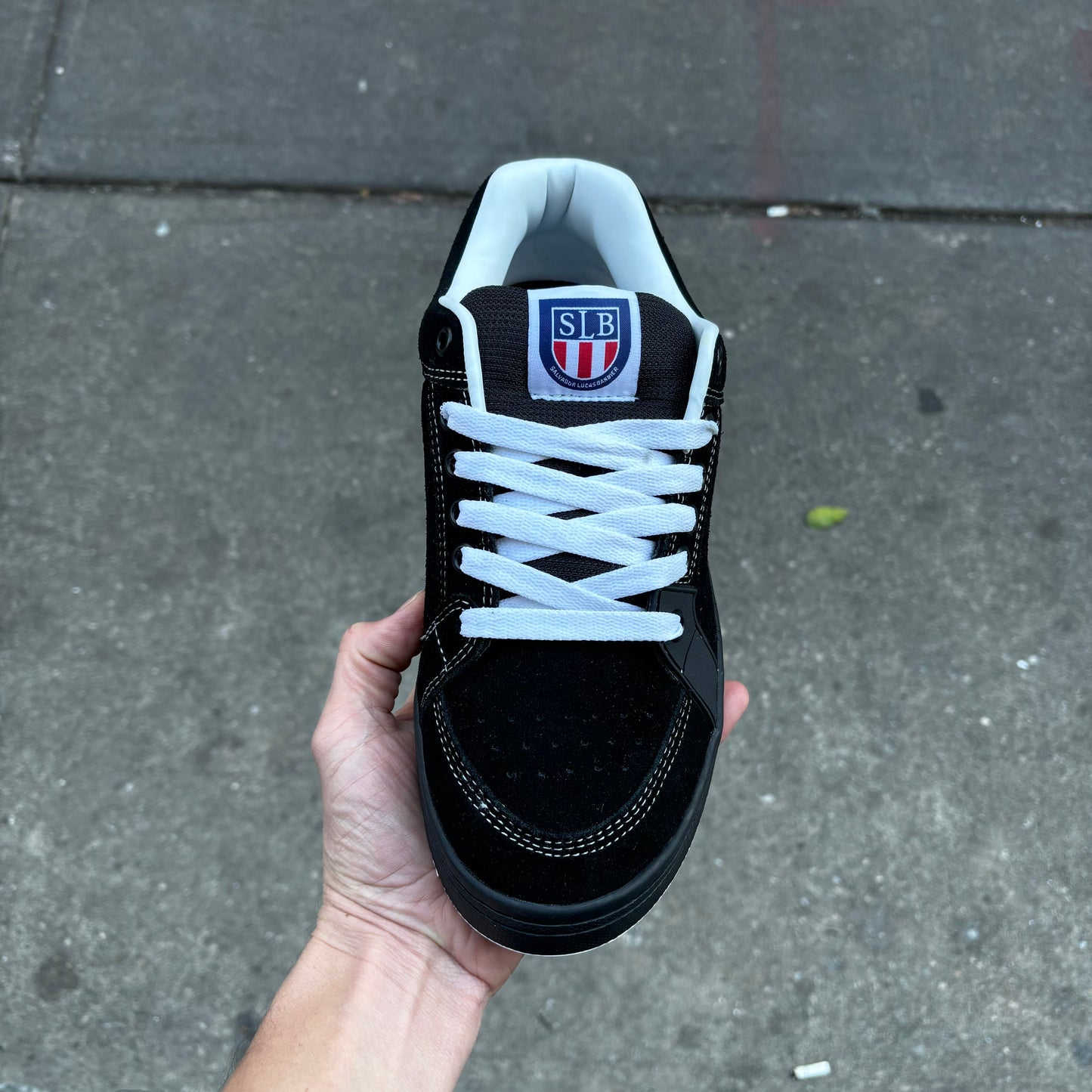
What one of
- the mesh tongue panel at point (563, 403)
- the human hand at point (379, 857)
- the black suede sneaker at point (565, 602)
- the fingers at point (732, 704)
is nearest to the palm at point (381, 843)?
the human hand at point (379, 857)

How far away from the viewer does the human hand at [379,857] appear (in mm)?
1557

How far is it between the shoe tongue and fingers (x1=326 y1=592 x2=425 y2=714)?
1.46 feet

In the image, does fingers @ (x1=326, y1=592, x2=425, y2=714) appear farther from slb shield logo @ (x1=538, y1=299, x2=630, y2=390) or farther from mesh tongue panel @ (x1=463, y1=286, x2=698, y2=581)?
slb shield logo @ (x1=538, y1=299, x2=630, y2=390)

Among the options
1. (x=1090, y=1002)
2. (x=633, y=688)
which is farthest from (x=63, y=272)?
(x=1090, y=1002)

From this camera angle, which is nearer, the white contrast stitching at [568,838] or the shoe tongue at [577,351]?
the white contrast stitching at [568,838]

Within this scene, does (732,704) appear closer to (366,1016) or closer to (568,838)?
(568,838)

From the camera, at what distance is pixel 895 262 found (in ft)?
8.32

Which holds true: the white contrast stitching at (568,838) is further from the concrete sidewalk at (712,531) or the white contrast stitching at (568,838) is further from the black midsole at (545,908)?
the concrete sidewalk at (712,531)

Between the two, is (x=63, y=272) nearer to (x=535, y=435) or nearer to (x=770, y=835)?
(x=535, y=435)

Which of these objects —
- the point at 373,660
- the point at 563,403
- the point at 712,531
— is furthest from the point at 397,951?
the point at 712,531

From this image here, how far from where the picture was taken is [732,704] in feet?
5.44

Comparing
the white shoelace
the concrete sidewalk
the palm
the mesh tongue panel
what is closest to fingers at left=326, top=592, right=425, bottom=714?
the palm

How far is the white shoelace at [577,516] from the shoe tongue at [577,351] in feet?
0.12

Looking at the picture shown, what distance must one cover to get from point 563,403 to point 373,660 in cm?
59
